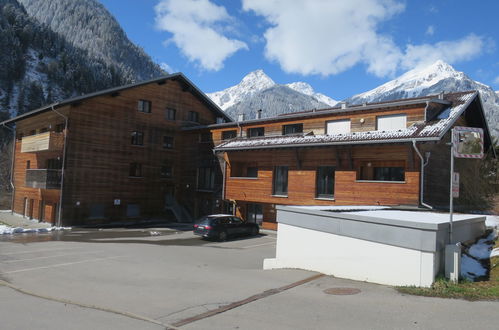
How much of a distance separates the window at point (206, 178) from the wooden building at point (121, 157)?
9 centimetres

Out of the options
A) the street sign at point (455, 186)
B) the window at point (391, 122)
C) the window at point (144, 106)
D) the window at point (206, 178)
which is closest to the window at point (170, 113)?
the window at point (144, 106)

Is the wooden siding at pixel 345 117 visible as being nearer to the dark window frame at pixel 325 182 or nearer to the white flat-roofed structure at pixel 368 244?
the dark window frame at pixel 325 182

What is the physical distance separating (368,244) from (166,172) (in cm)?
2836

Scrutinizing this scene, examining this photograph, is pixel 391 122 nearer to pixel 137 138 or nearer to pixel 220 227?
pixel 220 227

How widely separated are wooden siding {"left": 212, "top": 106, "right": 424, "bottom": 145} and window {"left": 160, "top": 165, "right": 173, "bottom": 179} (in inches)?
310

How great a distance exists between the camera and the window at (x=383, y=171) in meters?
21.9

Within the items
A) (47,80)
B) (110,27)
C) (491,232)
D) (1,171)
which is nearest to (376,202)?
(491,232)

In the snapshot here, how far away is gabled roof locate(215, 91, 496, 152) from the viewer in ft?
65.2

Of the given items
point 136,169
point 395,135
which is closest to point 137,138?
Answer: point 136,169

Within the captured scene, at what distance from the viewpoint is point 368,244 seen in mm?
9875

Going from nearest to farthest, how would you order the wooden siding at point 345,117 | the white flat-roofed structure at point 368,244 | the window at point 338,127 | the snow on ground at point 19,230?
the white flat-roofed structure at point 368,244
the wooden siding at point 345,117
the window at point 338,127
the snow on ground at point 19,230

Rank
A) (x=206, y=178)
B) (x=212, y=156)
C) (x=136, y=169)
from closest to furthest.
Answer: (x=212, y=156), (x=136, y=169), (x=206, y=178)

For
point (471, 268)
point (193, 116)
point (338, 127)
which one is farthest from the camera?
point (193, 116)

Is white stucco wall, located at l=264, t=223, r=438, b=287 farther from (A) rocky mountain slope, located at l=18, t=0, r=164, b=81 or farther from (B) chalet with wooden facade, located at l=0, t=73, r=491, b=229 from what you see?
(A) rocky mountain slope, located at l=18, t=0, r=164, b=81
